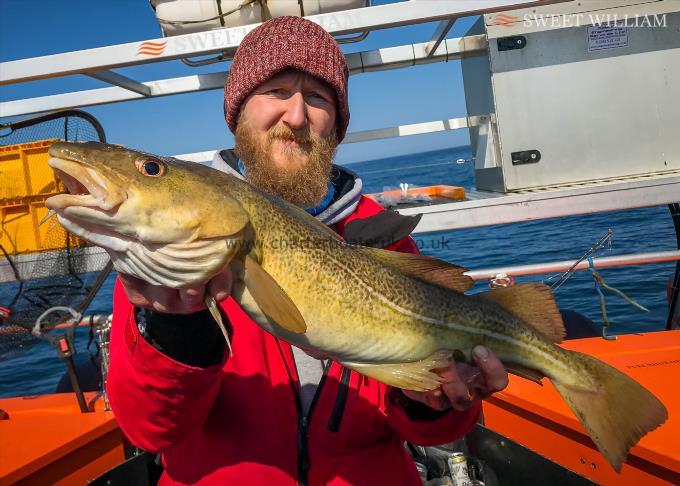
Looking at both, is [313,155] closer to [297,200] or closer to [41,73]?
[297,200]

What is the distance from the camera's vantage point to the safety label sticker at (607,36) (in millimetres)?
4844

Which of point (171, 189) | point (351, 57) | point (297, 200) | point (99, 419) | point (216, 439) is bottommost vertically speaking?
point (99, 419)

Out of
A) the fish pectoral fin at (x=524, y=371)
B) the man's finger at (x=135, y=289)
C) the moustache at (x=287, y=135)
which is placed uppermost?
the moustache at (x=287, y=135)

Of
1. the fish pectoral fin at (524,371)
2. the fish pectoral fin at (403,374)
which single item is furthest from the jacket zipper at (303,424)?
the fish pectoral fin at (524,371)

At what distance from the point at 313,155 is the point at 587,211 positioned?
3.01 meters

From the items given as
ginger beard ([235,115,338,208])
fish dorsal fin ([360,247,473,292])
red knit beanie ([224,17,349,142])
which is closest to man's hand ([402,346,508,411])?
fish dorsal fin ([360,247,473,292])

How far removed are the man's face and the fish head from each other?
1.28 m

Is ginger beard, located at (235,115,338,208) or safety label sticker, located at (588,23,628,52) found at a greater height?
safety label sticker, located at (588,23,628,52)

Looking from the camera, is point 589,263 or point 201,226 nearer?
point 201,226

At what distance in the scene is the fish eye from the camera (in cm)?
164

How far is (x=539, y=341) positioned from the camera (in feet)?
7.57

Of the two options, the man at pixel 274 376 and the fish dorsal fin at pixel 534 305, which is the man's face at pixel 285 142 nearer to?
the man at pixel 274 376

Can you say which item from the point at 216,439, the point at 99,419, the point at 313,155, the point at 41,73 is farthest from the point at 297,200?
the point at 41,73

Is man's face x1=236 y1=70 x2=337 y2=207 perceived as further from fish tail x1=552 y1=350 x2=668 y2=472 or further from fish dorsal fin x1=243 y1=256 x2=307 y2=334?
fish tail x1=552 y1=350 x2=668 y2=472
